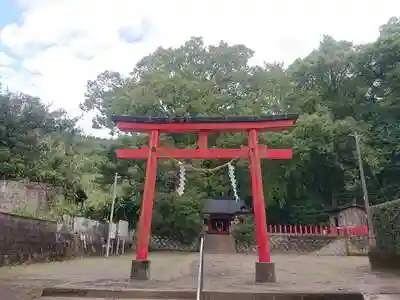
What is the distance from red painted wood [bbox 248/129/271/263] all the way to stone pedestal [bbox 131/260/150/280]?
2341mm

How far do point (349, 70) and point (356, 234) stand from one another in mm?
13314

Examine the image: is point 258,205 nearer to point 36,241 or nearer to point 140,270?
point 140,270

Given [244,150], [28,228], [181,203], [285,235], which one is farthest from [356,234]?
[28,228]

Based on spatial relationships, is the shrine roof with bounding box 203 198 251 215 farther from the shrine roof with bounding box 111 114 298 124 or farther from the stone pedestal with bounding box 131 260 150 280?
the stone pedestal with bounding box 131 260 150 280

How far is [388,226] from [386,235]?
11.9 inches

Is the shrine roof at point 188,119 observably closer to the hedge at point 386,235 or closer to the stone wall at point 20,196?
the hedge at point 386,235

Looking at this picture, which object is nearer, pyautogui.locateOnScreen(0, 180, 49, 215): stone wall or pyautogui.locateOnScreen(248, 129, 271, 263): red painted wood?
pyautogui.locateOnScreen(248, 129, 271, 263): red painted wood

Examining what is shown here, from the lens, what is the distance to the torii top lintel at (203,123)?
28.5ft

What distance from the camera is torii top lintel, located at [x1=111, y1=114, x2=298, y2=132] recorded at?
8.69m

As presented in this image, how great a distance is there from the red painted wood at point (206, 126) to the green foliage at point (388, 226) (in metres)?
3.49

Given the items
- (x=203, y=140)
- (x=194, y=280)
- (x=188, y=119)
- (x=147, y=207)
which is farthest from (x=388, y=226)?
(x=147, y=207)

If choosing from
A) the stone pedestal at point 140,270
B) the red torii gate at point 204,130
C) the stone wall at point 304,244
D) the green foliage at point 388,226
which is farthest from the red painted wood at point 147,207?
the stone wall at point 304,244

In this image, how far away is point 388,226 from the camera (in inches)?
376

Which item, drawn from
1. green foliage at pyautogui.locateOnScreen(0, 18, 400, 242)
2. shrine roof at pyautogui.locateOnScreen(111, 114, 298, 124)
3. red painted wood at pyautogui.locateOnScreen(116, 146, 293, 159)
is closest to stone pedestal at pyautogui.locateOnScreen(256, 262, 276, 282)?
red painted wood at pyautogui.locateOnScreen(116, 146, 293, 159)
